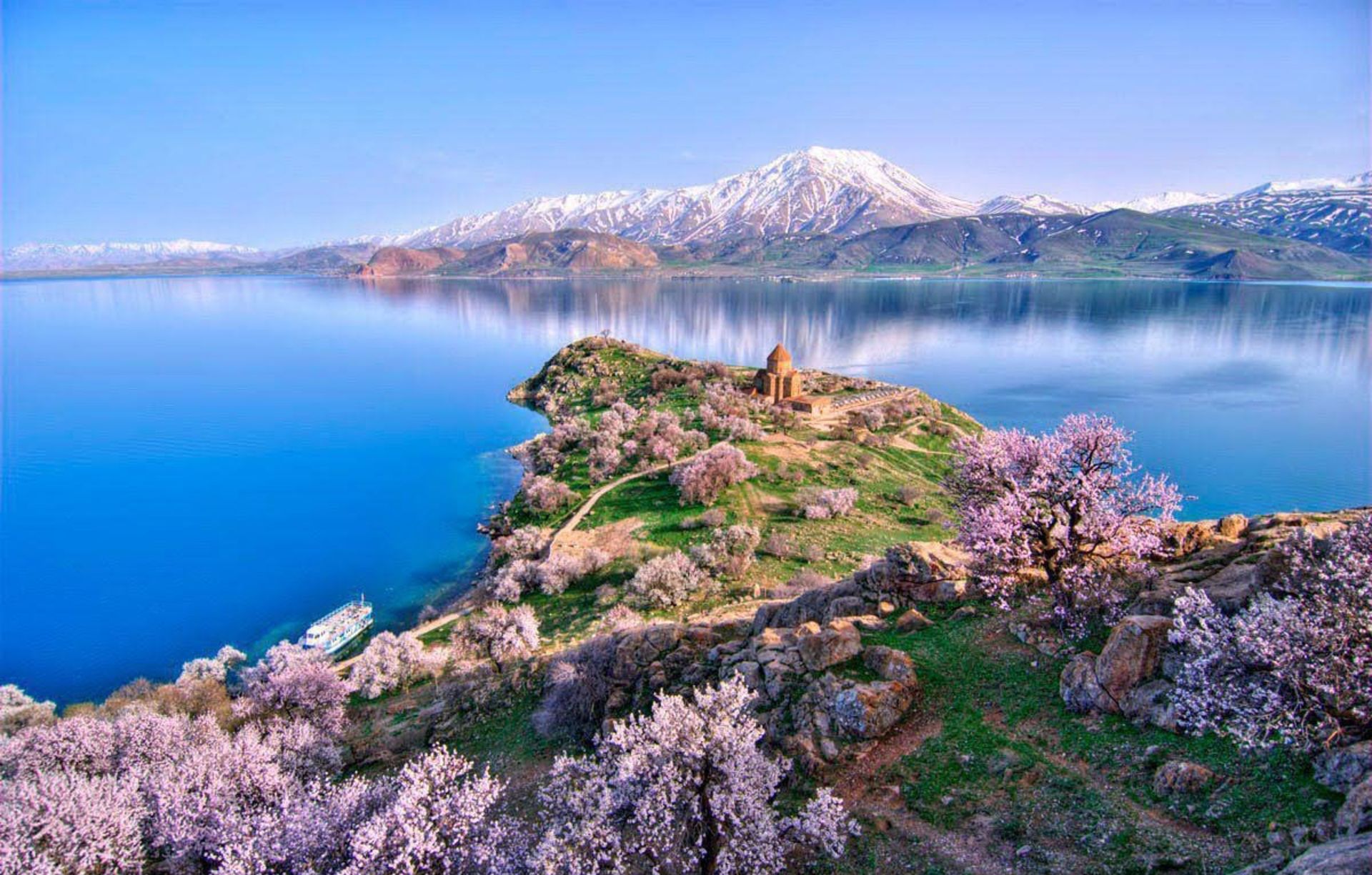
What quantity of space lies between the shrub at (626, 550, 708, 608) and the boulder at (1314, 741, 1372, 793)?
996 inches

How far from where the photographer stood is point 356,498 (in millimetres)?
58625

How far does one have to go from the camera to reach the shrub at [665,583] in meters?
33.1

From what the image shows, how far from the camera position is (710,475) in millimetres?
46562

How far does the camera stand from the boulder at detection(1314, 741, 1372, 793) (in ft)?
32.6

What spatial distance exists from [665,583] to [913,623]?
55.4ft

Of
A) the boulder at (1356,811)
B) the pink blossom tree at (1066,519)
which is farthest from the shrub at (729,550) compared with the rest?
the boulder at (1356,811)

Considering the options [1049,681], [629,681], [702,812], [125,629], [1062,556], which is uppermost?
[1062,556]

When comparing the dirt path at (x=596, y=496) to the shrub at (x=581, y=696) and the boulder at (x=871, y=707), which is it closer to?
the shrub at (x=581, y=696)

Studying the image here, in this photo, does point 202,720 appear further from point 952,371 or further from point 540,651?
point 952,371

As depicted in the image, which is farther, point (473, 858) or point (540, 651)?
point (540, 651)

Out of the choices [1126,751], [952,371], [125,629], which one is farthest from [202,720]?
[952,371]

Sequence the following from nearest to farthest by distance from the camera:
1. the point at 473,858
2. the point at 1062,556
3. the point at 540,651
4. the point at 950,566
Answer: the point at 473,858 → the point at 1062,556 → the point at 950,566 → the point at 540,651

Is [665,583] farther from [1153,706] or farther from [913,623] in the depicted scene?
[1153,706]

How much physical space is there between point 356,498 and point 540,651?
38123 millimetres
